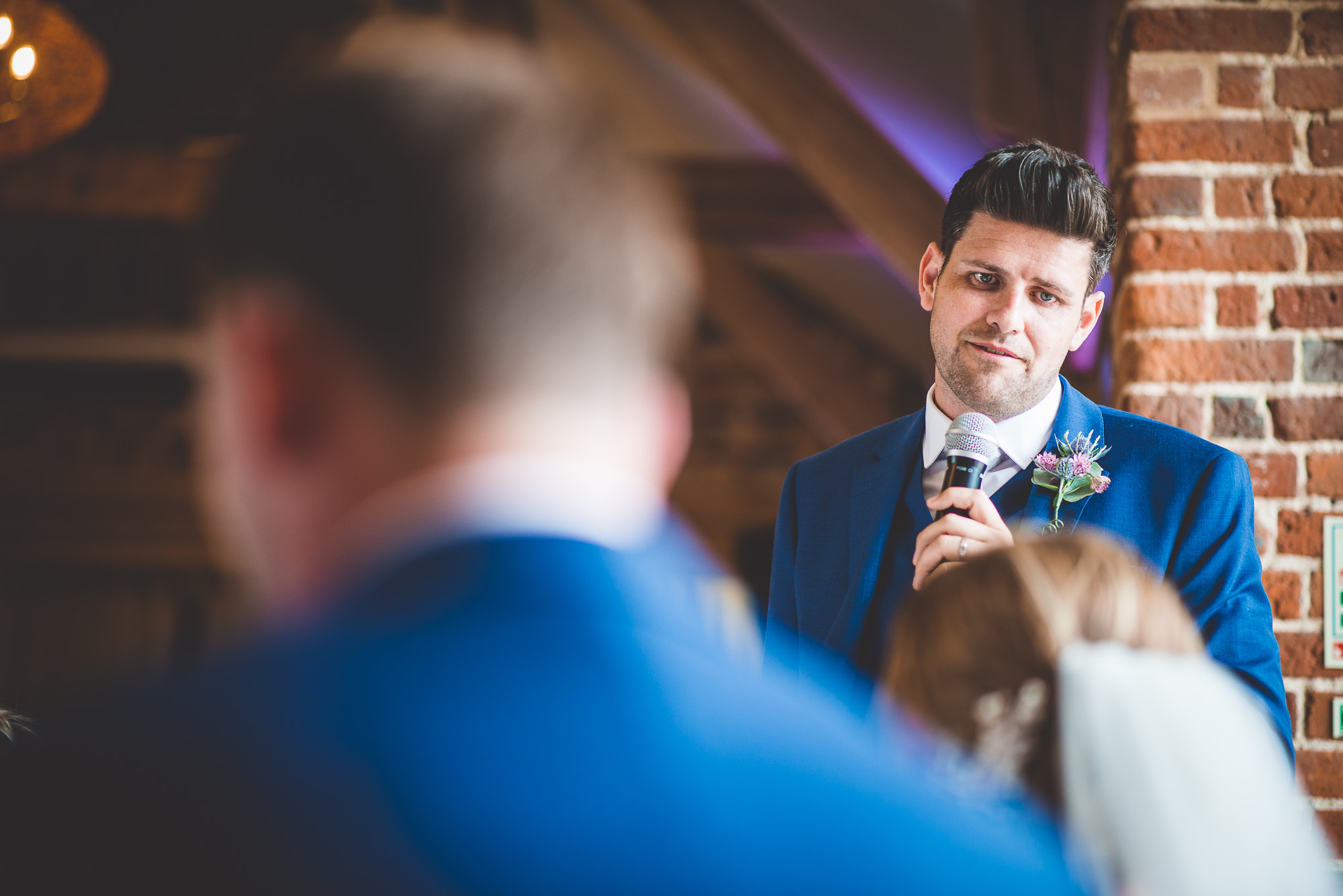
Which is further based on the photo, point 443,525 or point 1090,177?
point 1090,177

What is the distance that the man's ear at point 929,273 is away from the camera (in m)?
1.73

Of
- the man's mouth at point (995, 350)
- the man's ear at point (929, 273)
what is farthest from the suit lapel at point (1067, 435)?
the man's ear at point (929, 273)

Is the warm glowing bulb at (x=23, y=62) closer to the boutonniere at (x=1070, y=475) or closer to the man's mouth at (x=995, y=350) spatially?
the man's mouth at (x=995, y=350)

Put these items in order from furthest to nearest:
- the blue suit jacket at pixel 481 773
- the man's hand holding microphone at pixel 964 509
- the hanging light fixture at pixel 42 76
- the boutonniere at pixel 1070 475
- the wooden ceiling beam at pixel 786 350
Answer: the wooden ceiling beam at pixel 786 350 → the hanging light fixture at pixel 42 76 → the boutonniere at pixel 1070 475 → the man's hand holding microphone at pixel 964 509 → the blue suit jacket at pixel 481 773

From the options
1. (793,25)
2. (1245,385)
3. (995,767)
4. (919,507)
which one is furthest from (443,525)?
(793,25)

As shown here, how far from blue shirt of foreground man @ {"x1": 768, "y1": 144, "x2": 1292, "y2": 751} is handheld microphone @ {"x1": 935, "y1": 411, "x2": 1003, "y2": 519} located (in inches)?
2.3

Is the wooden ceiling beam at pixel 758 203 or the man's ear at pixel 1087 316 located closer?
the man's ear at pixel 1087 316

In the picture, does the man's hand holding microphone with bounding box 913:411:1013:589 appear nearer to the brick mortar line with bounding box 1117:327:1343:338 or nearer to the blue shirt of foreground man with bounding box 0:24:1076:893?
the brick mortar line with bounding box 1117:327:1343:338

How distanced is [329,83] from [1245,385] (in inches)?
68.8

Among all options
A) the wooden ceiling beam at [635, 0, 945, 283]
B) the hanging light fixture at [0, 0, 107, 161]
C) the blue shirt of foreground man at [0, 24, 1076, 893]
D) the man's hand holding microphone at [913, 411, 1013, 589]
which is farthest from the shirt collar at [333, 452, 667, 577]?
the hanging light fixture at [0, 0, 107, 161]

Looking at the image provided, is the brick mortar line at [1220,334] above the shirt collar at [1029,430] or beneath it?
above

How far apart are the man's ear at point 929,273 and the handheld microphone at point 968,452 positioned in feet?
1.12

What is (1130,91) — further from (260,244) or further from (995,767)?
(260,244)

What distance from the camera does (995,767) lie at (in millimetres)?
762
